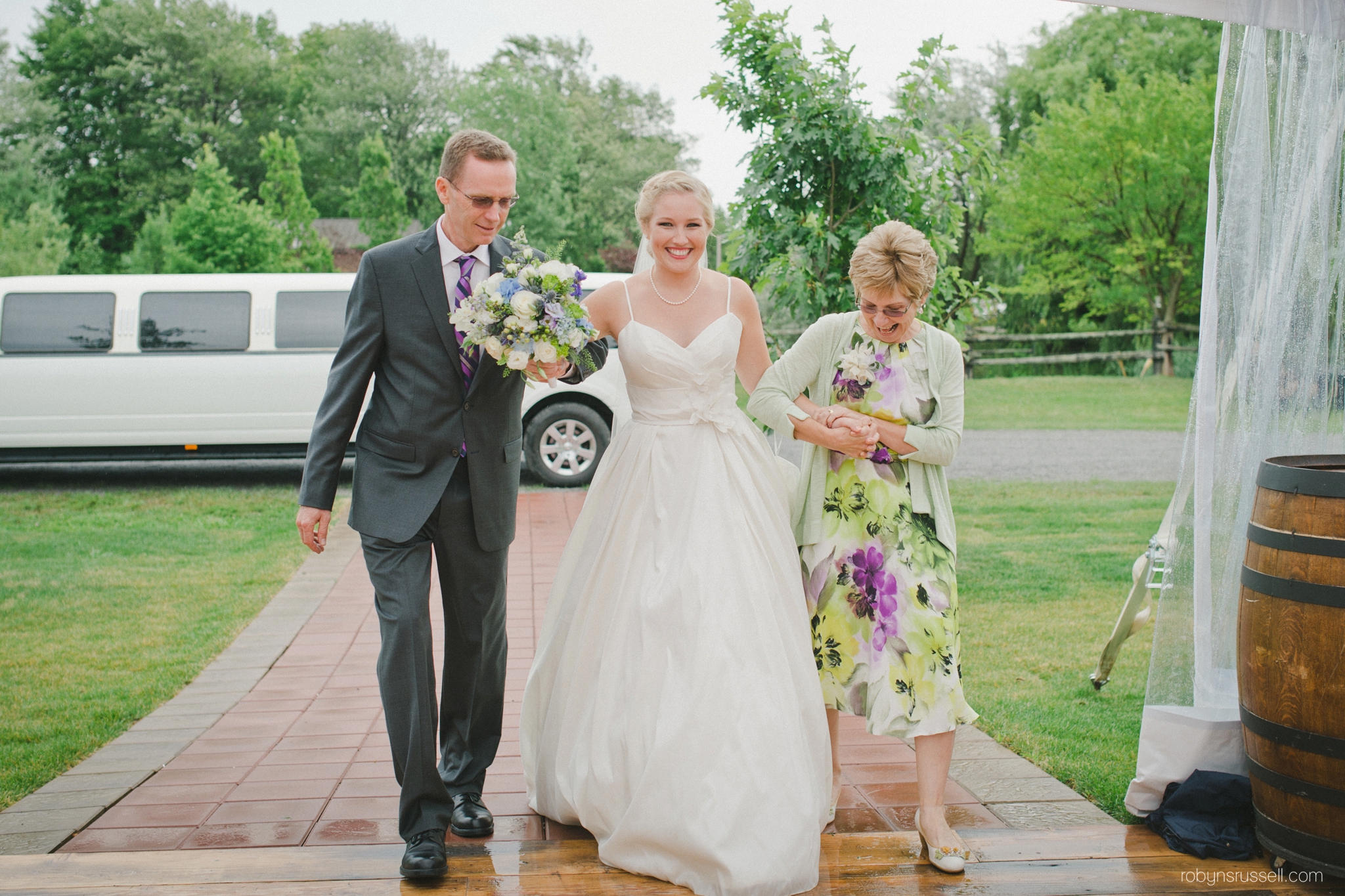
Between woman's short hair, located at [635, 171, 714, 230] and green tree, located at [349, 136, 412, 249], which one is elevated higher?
green tree, located at [349, 136, 412, 249]

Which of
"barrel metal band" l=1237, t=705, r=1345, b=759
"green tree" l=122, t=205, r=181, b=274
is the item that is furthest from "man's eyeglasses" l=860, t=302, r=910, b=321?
"green tree" l=122, t=205, r=181, b=274

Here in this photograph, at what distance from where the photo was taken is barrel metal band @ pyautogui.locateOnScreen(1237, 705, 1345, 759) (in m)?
2.69

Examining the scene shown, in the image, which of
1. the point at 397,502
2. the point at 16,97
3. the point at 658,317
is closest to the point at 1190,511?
the point at 658,317

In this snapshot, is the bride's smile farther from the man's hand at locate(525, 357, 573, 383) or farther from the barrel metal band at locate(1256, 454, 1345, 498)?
the barrel metal band at locate(1256, 454, 1345, 498)

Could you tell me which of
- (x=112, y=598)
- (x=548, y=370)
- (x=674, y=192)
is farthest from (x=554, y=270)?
(x=112, y=598)

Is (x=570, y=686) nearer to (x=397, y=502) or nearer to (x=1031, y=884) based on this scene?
(x=397, y=502)

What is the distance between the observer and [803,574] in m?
3.31

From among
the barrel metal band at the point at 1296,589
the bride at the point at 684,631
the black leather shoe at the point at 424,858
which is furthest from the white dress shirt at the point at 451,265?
the barrel metal band at the point at 1296,589

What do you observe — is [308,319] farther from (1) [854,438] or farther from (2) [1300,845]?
(2) [1300,845]

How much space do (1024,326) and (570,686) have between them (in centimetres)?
2977

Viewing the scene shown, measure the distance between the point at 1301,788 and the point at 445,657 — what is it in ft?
7.84

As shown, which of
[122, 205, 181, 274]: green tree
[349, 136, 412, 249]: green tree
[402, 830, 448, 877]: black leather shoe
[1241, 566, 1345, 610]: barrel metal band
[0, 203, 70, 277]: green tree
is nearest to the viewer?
[1241, 566, 1345, 610]: barrel metal band

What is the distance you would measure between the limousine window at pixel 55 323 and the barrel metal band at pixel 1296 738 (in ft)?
33.5

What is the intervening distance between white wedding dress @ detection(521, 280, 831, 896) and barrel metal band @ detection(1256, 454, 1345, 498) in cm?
131
